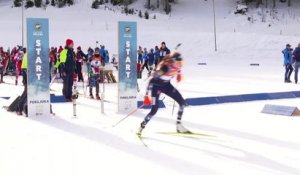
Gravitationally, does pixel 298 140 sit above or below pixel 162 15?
below

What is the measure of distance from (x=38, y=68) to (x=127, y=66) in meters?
2.17

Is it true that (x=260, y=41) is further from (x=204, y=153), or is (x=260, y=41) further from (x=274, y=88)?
(x=204, y=153)

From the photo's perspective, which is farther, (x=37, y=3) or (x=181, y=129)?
(x=37, y=3)

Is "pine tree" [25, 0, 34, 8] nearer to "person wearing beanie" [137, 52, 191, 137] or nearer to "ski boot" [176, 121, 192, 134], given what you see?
"ski boot" [176, 121, 192, 134]

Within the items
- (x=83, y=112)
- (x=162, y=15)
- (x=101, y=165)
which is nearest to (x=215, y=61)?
(x=162, y=15)

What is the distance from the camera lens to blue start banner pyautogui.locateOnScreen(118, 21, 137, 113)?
1180cm

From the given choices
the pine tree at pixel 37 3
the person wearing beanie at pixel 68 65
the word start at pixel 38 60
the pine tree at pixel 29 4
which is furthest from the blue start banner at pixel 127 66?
the pine tree at pixel 29 4

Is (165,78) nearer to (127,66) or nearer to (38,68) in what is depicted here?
(127,66)

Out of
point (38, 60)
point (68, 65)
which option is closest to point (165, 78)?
point (38, 60)

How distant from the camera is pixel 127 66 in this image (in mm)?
11953

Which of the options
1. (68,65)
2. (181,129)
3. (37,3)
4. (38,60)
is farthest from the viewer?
(37,3)

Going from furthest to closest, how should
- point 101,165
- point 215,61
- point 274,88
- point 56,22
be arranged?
point 56,22
point 215,61
point 274,88
point 101,165

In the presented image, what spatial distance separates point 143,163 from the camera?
6.66m

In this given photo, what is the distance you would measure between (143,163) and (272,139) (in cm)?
275
